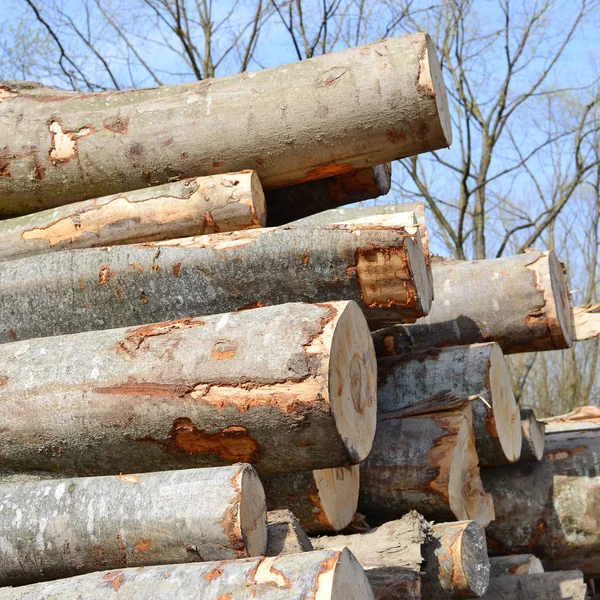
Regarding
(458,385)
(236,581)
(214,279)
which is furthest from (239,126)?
(236,581)

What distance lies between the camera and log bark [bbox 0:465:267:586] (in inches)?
89.4

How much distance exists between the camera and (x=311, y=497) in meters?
2.91

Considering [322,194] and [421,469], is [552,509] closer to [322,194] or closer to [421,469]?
[421,469]

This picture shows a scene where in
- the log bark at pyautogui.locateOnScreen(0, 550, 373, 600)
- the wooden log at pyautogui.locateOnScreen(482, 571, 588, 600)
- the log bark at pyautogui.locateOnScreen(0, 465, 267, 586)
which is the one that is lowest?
the wooden log at pyautogui.locateOnScreen(482, 571, 588, 600)

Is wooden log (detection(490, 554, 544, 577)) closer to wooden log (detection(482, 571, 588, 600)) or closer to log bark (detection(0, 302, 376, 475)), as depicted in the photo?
wooden log (detection(482, 571, 588, 600))

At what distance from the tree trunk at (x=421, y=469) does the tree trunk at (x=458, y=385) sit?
13cm

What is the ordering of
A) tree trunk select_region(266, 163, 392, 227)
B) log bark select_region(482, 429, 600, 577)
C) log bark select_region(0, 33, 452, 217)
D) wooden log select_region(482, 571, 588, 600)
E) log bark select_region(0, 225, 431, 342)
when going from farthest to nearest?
log bark select_region(482, 429, 600, 577) < tree trunk select_region(266, 163, 392, 227) < wooden log select_region(482, 571, 588, 600) < log bark select_region(0, 33, 452, 217) < log bark select_region(0, 225, 431, 342)

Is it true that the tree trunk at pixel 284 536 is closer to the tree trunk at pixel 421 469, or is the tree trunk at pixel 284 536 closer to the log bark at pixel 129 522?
the log bark at pixel 129 522

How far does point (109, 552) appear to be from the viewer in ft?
7.87

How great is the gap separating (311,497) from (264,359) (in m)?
0.72

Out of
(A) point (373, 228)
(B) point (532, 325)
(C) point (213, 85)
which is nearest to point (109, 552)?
(A) point (373, 228)

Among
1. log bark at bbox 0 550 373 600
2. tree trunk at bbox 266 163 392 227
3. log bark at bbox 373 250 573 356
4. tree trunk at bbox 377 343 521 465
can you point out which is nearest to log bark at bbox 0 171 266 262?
tree trunk at bbox 266 163 392 227

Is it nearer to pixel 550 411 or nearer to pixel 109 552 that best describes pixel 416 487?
pixel 109 552

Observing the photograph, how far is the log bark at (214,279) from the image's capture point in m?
2.88
